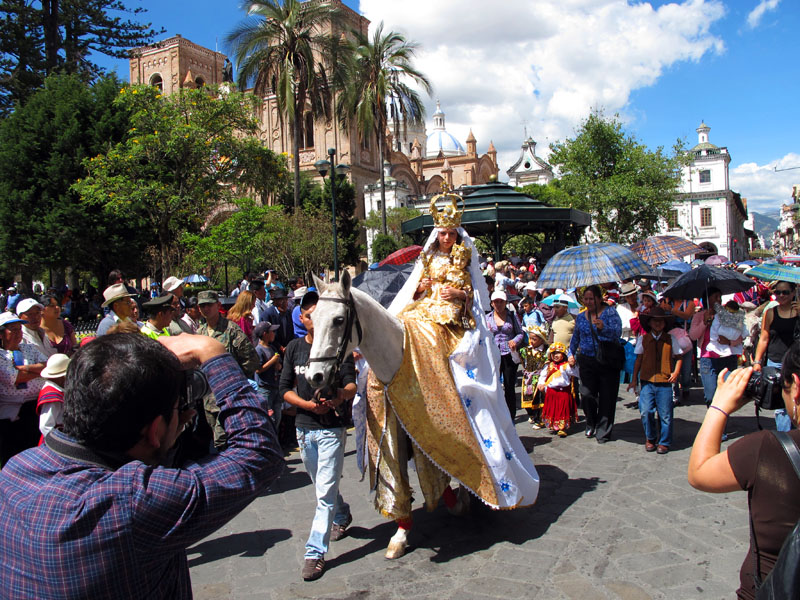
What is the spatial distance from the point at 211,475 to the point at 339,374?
9.24ft

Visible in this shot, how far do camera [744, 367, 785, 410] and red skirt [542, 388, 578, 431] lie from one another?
5.42 meters

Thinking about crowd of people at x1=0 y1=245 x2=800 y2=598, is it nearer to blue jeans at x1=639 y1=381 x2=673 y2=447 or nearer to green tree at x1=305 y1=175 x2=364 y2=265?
blue jeans at x1=639 y1=381 x2=673 y2=447

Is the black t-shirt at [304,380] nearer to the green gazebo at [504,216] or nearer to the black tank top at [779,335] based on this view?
the black tank top at [779,335]

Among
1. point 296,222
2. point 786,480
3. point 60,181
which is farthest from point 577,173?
point 786,480

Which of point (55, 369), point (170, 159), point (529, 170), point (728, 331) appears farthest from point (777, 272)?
point (529, 170)

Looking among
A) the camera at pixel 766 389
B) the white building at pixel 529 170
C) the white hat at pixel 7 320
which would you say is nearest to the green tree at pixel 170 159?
the white hat at pixel 7 320

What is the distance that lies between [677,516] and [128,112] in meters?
25.0

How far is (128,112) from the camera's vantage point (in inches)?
928

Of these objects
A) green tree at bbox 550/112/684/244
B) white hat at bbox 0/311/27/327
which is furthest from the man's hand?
green tree at bbox 550/112/684/244

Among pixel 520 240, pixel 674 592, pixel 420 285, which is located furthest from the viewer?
pixel 520 240

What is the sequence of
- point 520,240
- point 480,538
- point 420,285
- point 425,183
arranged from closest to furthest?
point 480,538
point 420,285
point 520,240
point 425,183

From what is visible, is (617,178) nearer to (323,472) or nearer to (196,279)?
(196,279)

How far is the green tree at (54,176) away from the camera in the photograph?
22594 millimetres

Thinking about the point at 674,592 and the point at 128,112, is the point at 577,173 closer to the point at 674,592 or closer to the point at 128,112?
the point at 128,112
